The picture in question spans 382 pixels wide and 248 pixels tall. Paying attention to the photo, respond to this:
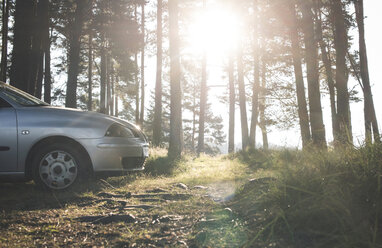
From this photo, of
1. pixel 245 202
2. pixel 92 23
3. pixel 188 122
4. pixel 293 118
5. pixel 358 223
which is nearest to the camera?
pixel 358 223

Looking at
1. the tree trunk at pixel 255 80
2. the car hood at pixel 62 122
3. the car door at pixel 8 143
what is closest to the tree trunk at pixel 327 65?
the tree trunk at pixel 255 80

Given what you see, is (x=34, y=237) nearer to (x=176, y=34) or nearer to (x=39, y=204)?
(x=39, y=204)

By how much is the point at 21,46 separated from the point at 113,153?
5.59 m

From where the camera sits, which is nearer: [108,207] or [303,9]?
[108,207]

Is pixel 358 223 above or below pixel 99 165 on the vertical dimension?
below

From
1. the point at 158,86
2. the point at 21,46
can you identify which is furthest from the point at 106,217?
the point at 158,86

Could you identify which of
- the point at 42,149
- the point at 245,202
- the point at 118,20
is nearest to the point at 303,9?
the point at 245,202

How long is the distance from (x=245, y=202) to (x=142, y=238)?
1378mm

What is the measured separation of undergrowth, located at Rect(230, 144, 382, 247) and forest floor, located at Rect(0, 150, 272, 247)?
280mm

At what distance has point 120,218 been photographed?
3.21 metres

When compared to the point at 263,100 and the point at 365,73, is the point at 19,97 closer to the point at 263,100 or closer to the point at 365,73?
the point at 365,73

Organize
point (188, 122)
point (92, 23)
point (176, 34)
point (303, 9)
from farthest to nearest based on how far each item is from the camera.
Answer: point (188, 122), point (92, 23), point (176, 34), point (303, 9)

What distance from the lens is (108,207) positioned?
12.5 feet

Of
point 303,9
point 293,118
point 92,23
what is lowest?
point 293,118
